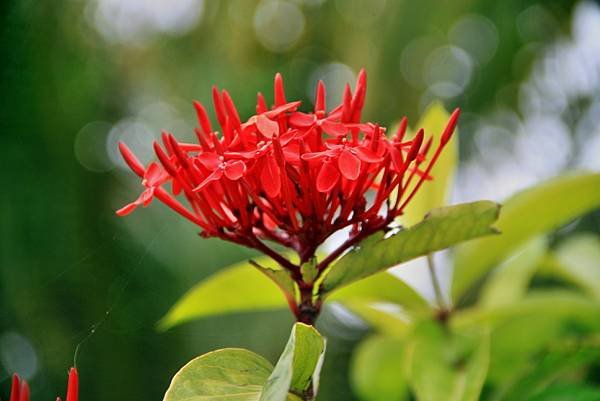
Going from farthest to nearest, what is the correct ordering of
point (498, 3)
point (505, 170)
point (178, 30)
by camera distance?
1. point (178, 30)
2. point (505, 170)
3. point (498, 3)

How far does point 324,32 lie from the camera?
3.16m

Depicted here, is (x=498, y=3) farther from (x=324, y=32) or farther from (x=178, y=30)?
(x=178, y=30)

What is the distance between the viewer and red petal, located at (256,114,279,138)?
62 centimetres

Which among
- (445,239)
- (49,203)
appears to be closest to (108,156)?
(49,203)

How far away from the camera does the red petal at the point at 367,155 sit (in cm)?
61

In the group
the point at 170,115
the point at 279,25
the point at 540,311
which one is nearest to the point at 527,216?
the point at 540,311

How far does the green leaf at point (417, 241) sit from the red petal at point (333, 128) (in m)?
0.10

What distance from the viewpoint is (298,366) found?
0.57m

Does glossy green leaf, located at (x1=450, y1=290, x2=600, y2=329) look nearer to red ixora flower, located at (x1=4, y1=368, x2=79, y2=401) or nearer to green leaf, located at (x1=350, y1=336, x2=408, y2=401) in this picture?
green leaf, located at (x1=350, y1=336, x2=408, y2=401)

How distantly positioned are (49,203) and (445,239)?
2204 millimetres

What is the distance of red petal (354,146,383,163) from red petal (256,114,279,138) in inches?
2.8

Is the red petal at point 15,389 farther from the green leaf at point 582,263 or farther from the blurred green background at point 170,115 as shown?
the blurred green background at point 170,115

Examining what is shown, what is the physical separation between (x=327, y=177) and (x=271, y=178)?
5cm

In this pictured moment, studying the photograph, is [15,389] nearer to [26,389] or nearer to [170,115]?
[26,389]
